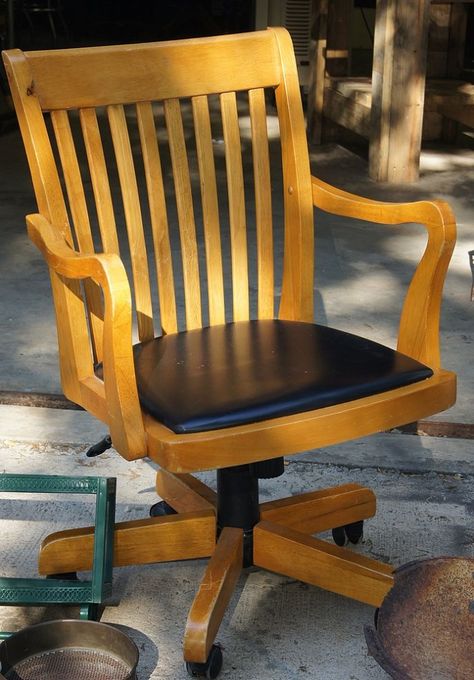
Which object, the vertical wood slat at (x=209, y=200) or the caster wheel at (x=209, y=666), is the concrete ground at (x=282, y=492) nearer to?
the caster wheel at (x=209, y=666)

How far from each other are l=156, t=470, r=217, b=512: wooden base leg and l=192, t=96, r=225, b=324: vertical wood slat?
12.5 inches

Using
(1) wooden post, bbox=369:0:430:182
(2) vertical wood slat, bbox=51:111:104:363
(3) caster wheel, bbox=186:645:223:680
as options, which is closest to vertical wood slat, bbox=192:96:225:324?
(2) vertical wood slat, bbox=51:111:104:363

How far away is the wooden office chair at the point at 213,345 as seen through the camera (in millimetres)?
1667

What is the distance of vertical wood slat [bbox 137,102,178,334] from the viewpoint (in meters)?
2.03

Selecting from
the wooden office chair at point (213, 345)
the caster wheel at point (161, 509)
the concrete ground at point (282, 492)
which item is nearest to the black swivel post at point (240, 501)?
the wooden office chair at point (213, 345)

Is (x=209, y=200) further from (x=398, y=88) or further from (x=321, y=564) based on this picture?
(x=398, y=88)

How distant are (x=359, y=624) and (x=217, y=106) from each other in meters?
5.54

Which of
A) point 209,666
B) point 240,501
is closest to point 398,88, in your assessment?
point 240,501

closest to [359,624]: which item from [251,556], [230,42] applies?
[251,556]

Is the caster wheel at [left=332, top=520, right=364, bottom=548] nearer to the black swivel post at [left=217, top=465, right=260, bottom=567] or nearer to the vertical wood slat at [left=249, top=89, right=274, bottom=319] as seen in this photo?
the black swivel post at [left=217, top=465, right=260, bottom=567]

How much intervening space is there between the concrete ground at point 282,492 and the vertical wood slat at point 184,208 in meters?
0.47

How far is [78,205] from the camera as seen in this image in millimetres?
1947

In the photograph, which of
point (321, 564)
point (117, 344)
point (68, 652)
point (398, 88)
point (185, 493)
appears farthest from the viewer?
point (398, 88)

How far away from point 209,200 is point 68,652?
88 centimetres
